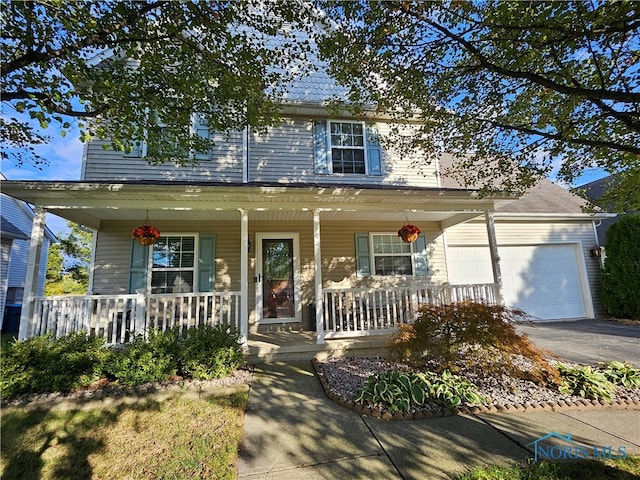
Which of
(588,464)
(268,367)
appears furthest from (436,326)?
(268,367)

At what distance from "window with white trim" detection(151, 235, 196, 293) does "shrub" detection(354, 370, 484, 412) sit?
484 cm

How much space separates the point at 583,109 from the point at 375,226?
4472 mm

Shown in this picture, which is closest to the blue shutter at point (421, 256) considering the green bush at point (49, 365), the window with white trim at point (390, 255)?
the window with white trim at point (390, 255)

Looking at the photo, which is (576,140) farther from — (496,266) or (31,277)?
(31,277)

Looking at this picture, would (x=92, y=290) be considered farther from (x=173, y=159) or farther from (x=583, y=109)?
(x=583, y=109)

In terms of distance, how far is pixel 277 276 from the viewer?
278 inches

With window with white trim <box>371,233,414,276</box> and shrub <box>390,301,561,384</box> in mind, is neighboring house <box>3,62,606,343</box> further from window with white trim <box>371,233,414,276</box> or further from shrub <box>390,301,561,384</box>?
shrub <box>390,301,561,384</box>

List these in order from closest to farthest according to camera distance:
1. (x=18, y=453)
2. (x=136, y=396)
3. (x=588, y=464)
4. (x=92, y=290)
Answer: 1. (x=588, y=464)
2. (x=18, y=453)
3. (x=136, y=396)
4. (x=92, y=290)

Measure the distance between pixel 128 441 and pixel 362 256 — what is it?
5746mm

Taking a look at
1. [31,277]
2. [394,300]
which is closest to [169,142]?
[31,277]

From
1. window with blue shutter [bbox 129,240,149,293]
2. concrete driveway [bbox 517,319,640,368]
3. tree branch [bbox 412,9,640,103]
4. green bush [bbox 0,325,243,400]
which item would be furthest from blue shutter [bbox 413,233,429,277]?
window with blue shutter [bbox 129,240,149,293]

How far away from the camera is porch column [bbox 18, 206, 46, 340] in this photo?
462 cm

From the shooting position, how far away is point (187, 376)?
14.2ft

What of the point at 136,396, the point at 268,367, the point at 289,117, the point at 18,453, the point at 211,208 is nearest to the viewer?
the point at 18,453
